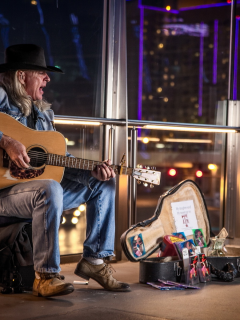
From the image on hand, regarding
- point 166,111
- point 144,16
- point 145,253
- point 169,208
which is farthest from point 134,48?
point 145,253

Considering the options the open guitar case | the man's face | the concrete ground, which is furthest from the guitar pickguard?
the open guitar case

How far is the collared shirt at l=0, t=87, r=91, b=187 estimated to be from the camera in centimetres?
268

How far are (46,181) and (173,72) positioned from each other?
244 cm

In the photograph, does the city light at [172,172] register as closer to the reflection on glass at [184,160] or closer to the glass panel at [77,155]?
the reflection on glass at [184,160]

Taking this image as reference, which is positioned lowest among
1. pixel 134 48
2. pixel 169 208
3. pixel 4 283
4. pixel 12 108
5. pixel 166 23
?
pixel 4 283

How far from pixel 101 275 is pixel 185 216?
0.90 m

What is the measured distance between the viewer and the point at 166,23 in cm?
455

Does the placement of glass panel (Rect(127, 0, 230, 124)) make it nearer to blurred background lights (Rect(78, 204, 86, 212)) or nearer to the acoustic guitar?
blurred background lights (Rect(78, 204, 86, 212))

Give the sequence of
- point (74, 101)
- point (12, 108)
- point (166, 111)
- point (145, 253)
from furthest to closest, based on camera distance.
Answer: point (166, 111) → point (74, 101) → point (145, 253) → point (12, 108)

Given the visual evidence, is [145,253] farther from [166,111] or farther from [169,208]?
[166,111]

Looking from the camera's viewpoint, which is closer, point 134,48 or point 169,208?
point 169,208

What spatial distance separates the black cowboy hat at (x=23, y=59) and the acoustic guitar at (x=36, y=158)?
1.17 feet

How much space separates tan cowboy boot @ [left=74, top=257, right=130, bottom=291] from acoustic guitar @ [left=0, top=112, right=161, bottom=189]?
0.54 m

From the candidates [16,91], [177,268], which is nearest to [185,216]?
[177,268]
